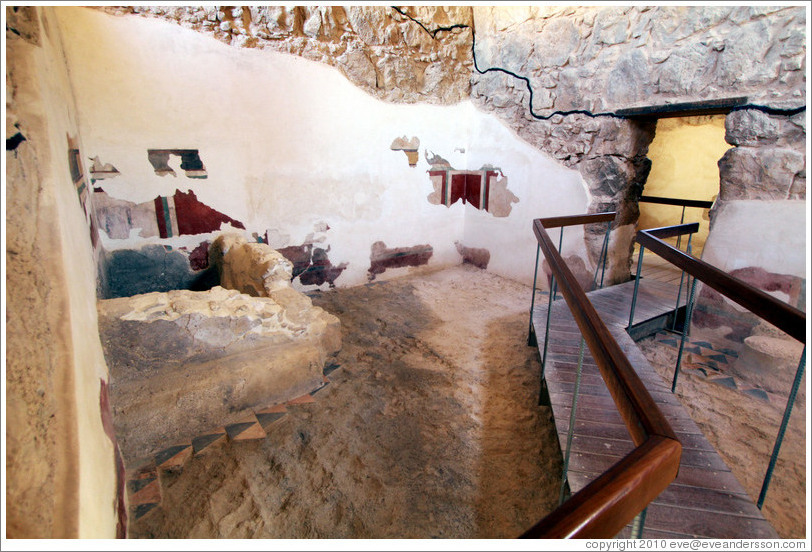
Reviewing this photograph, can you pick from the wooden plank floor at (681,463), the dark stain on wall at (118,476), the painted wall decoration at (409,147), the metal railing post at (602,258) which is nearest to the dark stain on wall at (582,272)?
the metal railing post at (602,258)

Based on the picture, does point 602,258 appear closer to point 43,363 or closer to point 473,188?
point 473,188

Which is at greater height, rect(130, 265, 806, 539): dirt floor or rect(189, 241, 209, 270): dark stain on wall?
rect(189, 241, 209, 270): dark stain on wall

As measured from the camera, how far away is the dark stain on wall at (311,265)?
14.1 ft

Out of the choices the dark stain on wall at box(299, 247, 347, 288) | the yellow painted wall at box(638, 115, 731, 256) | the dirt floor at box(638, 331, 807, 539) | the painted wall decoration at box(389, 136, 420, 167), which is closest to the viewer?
the dirt floor at box(638, 331, 807, 539)

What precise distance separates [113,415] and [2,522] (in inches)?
49.0

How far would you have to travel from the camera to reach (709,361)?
310cm

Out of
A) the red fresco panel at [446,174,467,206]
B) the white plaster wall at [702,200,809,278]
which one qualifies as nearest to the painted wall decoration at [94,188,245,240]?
the red fresco panel at [446,174,467,206]

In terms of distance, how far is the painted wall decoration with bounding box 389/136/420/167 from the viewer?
466cm

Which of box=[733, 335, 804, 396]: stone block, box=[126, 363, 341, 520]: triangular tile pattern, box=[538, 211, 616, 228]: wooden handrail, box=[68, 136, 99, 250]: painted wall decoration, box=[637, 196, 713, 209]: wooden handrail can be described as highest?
box=[68, 136, 99, 250]: painted wall decoration

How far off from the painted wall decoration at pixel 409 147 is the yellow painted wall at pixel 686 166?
444cm

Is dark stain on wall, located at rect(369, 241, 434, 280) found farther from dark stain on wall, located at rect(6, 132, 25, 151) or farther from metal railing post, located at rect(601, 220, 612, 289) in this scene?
dark stain on wall, located at rect(6, 132, 25, 151)

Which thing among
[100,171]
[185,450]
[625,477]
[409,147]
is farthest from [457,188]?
[625,477]

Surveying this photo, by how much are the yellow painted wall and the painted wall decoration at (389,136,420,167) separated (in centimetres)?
444

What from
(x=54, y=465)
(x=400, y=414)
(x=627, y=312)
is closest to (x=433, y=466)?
(x=400, y=414)
